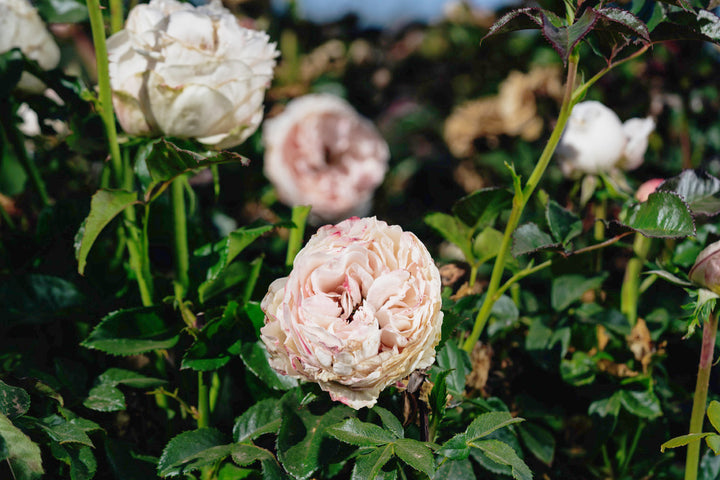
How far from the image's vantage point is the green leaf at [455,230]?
1.98 feet

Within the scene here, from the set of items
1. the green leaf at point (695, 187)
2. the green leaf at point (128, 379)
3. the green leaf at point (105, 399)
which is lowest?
the green leaf at point (128, 379)

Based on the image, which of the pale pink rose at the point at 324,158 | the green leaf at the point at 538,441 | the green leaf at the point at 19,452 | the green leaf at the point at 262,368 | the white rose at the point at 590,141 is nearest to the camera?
the green leaf at the point at 19,452

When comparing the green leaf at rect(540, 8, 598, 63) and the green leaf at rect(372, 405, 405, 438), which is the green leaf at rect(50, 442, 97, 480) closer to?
the green leaf at rect(372, 405, 405, 438)

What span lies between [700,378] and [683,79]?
90 cm

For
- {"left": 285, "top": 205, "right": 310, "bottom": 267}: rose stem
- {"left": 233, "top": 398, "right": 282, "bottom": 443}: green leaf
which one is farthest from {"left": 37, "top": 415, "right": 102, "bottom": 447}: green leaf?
{"left": 285, "top": 205, "right": 310, "bottom": 267}: rose stem

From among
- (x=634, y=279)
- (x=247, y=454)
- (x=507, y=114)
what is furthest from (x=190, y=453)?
(x=507, y=114)

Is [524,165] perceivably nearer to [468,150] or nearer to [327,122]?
[468,150]

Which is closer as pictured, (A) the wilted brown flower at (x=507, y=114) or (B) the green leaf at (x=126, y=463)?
(B) the green leaf at (x=126, y=463)

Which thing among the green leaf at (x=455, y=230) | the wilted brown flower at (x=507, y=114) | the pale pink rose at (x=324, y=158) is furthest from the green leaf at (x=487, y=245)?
the wilted brown flower at (x=507, y=114)

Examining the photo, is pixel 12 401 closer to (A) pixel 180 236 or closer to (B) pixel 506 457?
(A) pixel 180 236

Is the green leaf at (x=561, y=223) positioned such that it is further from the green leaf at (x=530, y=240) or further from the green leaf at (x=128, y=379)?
the green leaf at (x=128, y=379)

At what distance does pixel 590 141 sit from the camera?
2.27ft

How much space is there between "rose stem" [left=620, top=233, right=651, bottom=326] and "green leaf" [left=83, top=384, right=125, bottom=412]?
1.69ft

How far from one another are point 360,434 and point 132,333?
231 mm
